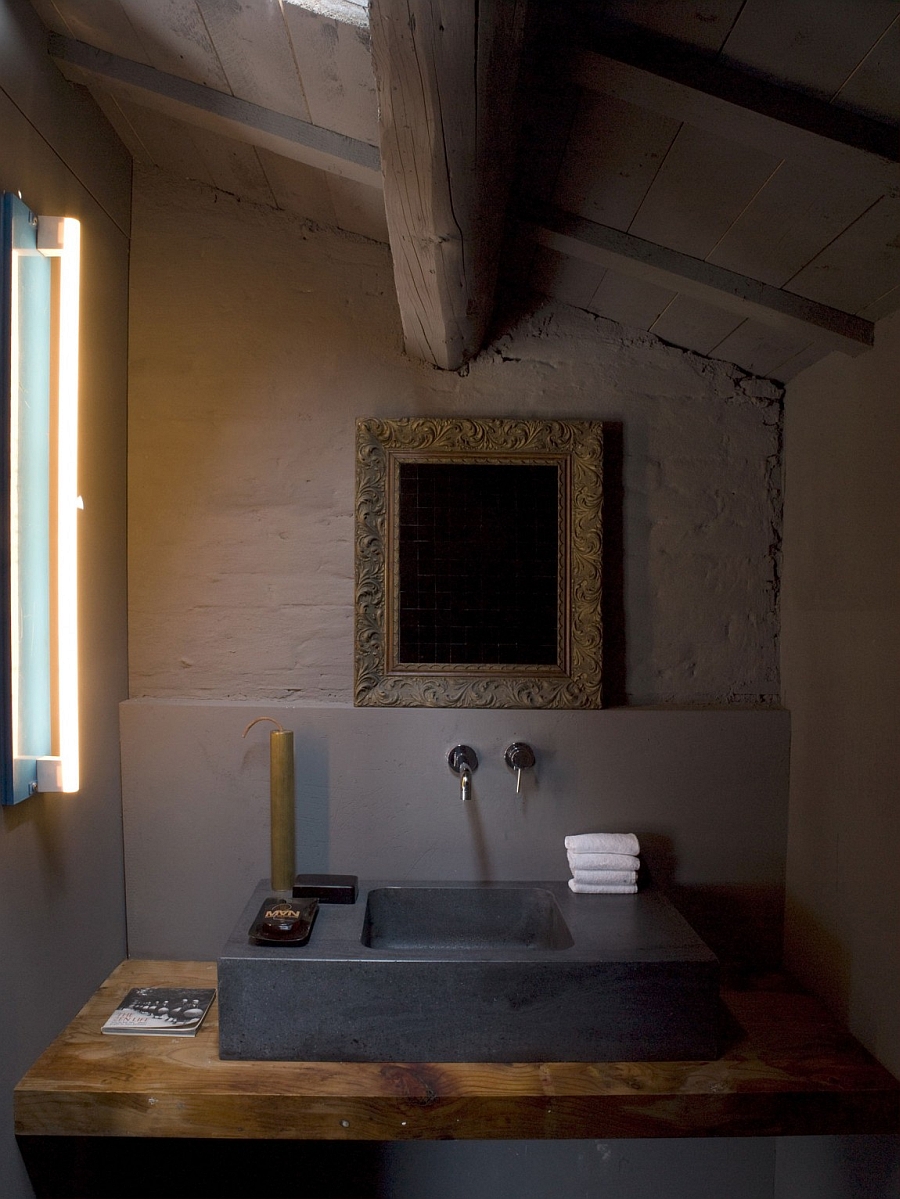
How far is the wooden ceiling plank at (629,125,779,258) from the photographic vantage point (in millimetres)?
1292

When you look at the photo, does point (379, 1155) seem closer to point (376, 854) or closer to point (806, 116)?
point (376, 854)

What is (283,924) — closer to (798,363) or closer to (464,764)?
(464,764)

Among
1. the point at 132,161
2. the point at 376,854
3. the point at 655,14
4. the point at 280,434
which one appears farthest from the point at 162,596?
the point at 655,14

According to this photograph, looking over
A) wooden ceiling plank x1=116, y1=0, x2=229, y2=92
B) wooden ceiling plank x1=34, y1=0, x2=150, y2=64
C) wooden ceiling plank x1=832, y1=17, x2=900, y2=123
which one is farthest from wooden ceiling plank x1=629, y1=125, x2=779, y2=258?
wooden ceiling plank x1=34, y1=0, x2=150, y2=64

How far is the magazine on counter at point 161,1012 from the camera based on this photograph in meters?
1.73

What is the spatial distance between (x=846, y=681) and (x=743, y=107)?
47.6 inches

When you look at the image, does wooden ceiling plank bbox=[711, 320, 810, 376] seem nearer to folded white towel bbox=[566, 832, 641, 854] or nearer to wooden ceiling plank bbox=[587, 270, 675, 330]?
wooden ceiling plank bbox=[587, 270, 675, 330]

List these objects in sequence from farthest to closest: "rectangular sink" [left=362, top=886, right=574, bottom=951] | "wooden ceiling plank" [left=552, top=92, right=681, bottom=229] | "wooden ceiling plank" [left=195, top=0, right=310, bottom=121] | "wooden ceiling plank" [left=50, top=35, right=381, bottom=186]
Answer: "rectangular sink" [left=362, top=886, right=574, bottom=951] < "wooden ceiling plank" [left=50, top=35, right=381, bottom=186] < "wooden ceiling plank" [left=195, top=0, right=310, bottom=121] < "wooden ceiling plank" [left=552, top=92, right=681, bottom=229]

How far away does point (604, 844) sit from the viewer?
197 centimetres

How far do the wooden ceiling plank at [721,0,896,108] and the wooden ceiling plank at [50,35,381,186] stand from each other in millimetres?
803

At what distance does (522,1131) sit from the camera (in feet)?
5.01

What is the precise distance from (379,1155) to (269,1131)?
67 cm

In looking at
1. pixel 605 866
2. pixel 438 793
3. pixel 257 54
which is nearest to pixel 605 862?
pixel 605 866

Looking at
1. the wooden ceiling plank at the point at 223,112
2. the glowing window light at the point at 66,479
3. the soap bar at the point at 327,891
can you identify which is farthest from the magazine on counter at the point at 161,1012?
the wooden ceiling plank at the point at 223,112
